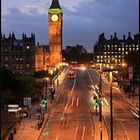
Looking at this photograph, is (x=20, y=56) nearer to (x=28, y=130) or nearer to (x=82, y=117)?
(x=82, y=117)

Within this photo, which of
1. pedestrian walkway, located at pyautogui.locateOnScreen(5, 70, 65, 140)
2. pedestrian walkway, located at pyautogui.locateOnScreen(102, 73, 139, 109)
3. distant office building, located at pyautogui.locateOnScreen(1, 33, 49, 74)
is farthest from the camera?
distant office building, located at pyautogui.locateOnScreen(1, 33, 49, 74)

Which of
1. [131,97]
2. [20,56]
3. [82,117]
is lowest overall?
[82,117]

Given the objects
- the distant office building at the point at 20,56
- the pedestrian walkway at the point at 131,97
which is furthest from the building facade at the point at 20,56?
the pedestrian walkway at the point at 131,97

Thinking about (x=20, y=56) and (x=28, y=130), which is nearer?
(x=28, y=130)

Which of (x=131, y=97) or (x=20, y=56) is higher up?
(x=20, y=56)

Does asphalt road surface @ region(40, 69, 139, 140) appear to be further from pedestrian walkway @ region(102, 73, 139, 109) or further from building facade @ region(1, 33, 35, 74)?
building facade @ region(1, 33, 35, 74)

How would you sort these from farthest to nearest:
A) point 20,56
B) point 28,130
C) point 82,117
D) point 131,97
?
point 20,56, point 131,97, point 82,117, point 28,130

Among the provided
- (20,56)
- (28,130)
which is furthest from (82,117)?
(20,56)

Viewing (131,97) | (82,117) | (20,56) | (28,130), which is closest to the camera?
(28,130)

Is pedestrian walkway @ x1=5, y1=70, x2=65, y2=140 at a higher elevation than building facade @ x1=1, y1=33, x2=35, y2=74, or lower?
lower

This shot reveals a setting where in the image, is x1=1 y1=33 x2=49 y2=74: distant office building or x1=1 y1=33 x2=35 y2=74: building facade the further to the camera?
x1=1 y1=33 x2=35 y2=74: building facade

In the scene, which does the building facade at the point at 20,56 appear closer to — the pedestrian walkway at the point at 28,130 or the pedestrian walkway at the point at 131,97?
the pedestrian walkway at the point at 131,97

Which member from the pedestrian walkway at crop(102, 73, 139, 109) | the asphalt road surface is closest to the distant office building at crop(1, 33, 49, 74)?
the pedestrian walkway at crop(102, 73, 139, 109)

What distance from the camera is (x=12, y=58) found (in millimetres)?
182250
